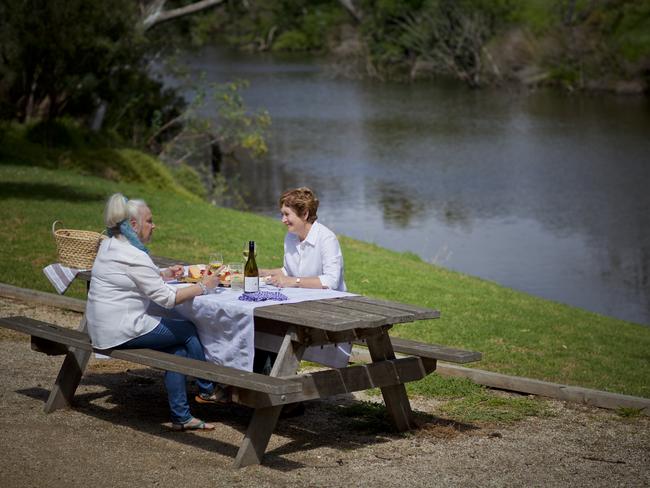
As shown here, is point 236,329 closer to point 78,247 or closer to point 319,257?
point 319,257

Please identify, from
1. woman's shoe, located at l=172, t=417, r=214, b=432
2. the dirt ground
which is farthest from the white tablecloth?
the dirt ground

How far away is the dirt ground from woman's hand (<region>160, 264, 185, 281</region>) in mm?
955

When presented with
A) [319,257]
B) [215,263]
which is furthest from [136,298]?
[319,257]

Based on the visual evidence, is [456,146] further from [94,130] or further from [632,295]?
[632,295]

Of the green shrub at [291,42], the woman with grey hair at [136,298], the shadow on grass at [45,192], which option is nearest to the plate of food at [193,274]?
the woman with grey hair at [136,298]

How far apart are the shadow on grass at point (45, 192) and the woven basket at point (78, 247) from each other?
32.9ft

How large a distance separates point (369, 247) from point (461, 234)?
6289 mm

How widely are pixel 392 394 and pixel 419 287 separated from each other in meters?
6.73

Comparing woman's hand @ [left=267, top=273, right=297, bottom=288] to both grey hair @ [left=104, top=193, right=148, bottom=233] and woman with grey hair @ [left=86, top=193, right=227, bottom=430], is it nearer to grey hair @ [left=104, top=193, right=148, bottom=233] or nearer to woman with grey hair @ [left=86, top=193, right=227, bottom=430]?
woman with grey hair @ [left=86, top=193, right=227, bottom=430]

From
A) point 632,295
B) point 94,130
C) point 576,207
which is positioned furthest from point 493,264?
point 94,130

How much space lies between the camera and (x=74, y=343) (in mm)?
7715

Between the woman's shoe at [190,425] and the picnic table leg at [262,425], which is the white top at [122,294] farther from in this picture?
the picnic table leg at [262,425]

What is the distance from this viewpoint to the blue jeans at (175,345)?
295 inches

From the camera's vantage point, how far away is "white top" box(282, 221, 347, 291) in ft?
26.1
